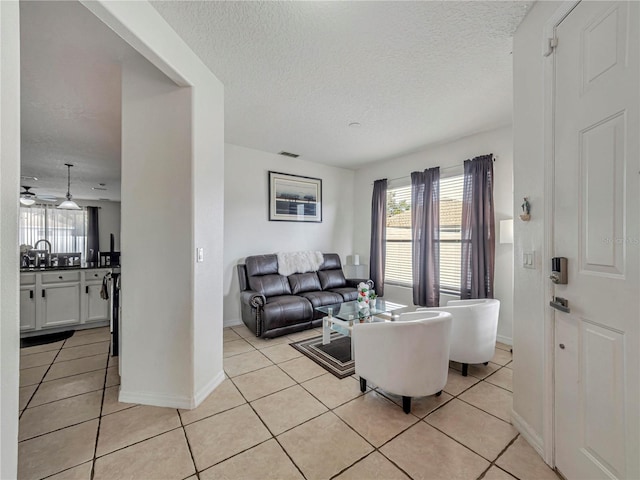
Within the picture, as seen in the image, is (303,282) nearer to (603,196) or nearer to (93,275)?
(93,275)

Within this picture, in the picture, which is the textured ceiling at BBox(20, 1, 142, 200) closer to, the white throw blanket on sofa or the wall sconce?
the white throw blanket on sofa

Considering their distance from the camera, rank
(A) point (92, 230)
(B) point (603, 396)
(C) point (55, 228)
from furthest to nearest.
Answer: (A) point (92, 230) < (C) point (55, 228) < (B) point (603, 396)

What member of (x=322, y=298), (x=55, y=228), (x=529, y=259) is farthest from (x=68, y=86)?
(x=55, y=228)

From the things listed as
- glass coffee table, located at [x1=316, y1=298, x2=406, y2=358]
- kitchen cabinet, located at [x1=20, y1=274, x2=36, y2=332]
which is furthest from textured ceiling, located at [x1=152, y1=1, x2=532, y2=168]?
kitchen cabinet, located at [x1=20, y1=274, x2=36, y2=332]

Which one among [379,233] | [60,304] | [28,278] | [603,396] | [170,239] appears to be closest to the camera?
[603,396]

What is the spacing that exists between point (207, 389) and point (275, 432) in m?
0.76

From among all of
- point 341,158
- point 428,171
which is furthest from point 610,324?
point 341,158

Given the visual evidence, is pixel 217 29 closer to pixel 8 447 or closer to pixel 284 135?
pixel 284 135

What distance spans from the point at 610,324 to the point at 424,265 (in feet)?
9.46

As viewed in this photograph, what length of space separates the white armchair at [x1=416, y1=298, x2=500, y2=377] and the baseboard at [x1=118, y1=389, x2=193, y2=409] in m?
2.11

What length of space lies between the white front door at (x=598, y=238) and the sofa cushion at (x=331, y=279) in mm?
3271

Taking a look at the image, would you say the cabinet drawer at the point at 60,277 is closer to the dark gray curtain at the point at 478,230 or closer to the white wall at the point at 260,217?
the white wall at the point at 260,217

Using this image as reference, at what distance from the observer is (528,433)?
170 cm

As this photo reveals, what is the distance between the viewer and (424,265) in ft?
13.3
